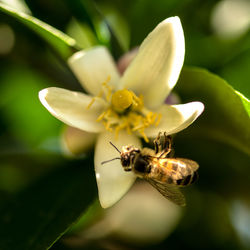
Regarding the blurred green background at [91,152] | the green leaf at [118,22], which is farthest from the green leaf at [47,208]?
the green leaf at [118,22]

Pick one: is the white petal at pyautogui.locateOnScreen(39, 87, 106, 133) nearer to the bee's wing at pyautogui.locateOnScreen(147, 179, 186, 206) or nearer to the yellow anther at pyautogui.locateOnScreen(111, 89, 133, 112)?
the yellow anther at pyautogui.locateOnScreen(111, 89, 133, 112)

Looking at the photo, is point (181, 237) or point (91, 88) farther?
point (181, 237)

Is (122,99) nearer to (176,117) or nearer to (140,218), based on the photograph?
(176,117)

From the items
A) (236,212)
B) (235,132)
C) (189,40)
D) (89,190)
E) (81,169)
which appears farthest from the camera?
(236,212)

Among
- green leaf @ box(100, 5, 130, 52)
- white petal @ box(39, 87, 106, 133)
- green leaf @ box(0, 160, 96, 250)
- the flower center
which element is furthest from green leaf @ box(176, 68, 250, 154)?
green leaf @ box(100, 5, 130, 52)

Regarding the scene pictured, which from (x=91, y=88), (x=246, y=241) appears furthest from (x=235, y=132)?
(x=246, y=241)

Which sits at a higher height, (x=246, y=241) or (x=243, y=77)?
(x=243, y=77)

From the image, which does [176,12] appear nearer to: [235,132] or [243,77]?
[243,77]

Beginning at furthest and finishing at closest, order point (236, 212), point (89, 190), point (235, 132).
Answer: point (236, 212)
point (89, 190)
point (235, 132)
